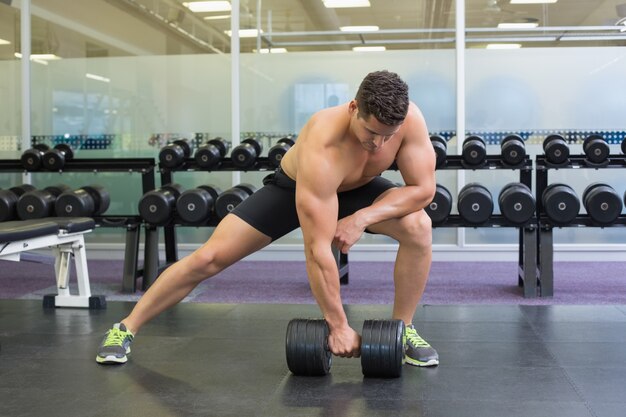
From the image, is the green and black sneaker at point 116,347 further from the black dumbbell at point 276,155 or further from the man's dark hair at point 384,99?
the black dumbbell at point 276,155

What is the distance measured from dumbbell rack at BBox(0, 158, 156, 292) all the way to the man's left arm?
248 cm

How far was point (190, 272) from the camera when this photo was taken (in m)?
2.61

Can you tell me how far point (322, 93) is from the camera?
598cm

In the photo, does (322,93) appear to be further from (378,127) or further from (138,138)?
(378,127)

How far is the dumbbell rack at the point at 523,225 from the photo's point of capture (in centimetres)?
423

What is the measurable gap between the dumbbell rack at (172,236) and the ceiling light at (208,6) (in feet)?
5.67

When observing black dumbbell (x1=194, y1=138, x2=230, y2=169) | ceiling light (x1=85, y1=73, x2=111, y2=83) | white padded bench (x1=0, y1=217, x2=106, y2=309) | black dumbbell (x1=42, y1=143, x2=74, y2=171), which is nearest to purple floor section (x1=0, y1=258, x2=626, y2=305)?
white padded bench (x1=0, y1=217, x2=106, y2=309)

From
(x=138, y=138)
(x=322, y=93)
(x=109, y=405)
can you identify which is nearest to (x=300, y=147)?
(x=109, y=405)

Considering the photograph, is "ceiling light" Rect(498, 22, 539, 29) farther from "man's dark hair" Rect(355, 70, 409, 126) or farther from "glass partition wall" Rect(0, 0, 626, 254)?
"man's dark hair" Rect(355, 70, 409, 126)

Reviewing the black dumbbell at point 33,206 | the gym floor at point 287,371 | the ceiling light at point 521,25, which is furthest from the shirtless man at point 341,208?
the ceiling light at point 521,25

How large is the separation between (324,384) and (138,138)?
14.0 feet

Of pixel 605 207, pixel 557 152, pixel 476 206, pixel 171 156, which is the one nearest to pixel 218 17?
pixel 171 156

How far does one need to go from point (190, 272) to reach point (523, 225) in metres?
2.39

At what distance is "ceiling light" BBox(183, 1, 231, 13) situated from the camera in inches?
238
